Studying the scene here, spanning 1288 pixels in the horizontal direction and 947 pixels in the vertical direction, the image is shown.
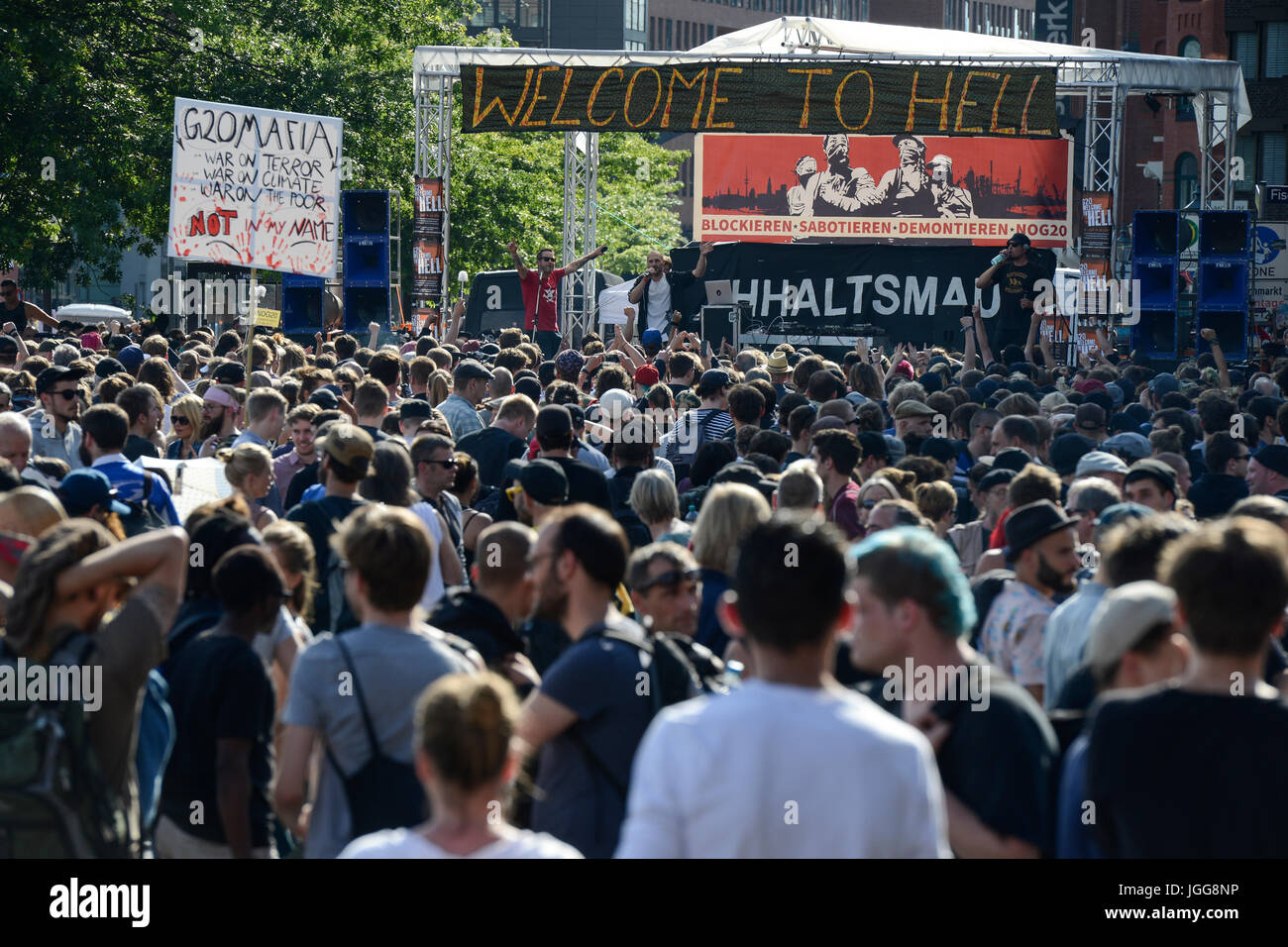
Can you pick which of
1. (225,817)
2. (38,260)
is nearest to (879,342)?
(38,260)

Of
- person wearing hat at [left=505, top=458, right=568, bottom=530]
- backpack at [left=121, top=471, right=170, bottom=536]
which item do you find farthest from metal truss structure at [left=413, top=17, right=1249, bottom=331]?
backpack at [left=121, top=471, right=170, bottom=536]

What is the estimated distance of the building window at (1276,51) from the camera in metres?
57.3

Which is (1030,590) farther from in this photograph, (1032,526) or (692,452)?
(692,452)

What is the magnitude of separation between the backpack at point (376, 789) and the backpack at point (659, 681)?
441 millimetres

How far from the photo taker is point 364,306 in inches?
801

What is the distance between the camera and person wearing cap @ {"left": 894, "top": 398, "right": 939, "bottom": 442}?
32.9 feet

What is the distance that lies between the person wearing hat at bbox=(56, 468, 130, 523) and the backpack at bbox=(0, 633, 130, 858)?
2153mm

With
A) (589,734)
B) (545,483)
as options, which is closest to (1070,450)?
(545,483)

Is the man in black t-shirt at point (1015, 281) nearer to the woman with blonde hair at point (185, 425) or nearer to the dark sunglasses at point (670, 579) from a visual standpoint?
the woman with blonde hair at point (185, 425)

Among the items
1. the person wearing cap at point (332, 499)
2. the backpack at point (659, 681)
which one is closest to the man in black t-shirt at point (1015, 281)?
the person wearing cap at point (332, 499)

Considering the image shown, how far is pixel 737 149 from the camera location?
33844 millimetres

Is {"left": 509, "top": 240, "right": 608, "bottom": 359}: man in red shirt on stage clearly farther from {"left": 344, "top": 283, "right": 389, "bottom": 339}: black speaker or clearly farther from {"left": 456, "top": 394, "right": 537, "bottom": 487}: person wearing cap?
{"left": 456, "top": 394, "right": 537, "bottom": 487}: person wearing cap

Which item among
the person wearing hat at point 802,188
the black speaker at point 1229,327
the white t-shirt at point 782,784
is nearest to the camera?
the white t-shirt at point 782,784

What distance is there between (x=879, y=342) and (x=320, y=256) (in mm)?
14310
